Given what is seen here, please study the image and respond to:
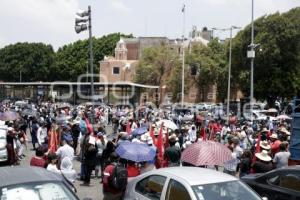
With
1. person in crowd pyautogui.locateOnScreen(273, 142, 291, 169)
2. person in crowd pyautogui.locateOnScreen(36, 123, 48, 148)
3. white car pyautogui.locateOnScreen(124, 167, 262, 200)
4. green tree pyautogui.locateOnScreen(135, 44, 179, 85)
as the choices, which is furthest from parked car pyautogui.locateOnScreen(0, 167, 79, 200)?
green tree pyautogui.locateOnScreen(135, 44, 179, 85)

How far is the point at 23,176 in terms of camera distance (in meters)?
6.66

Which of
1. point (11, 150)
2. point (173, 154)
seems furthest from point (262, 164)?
point (11, 150)

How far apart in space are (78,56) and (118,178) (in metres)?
89.5

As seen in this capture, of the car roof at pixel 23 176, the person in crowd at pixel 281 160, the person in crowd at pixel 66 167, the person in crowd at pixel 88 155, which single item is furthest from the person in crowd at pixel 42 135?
the car roof at pixel 23 176

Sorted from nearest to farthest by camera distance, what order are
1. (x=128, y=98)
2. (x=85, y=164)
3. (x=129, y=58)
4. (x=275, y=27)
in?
(x=85, y=164) → (x=128, y=98) → (x=275, y=27) → (x=129, y=58)

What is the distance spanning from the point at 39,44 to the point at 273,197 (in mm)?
95544

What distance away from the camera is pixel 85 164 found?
13.8 meters

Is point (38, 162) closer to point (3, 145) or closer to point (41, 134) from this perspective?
point (3, 145)

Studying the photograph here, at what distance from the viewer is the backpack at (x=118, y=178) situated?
9.22 m

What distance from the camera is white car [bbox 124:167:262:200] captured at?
7.11 m

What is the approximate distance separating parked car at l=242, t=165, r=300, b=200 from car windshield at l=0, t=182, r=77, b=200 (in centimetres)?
427

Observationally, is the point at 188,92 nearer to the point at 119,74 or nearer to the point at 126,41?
the point at 119,74

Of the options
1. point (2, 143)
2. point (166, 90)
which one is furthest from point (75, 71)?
point (2, 143)

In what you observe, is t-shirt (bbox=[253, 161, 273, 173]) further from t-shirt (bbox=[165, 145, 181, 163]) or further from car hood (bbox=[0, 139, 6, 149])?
car hood (bbox=[0, 139, 6, 149])
